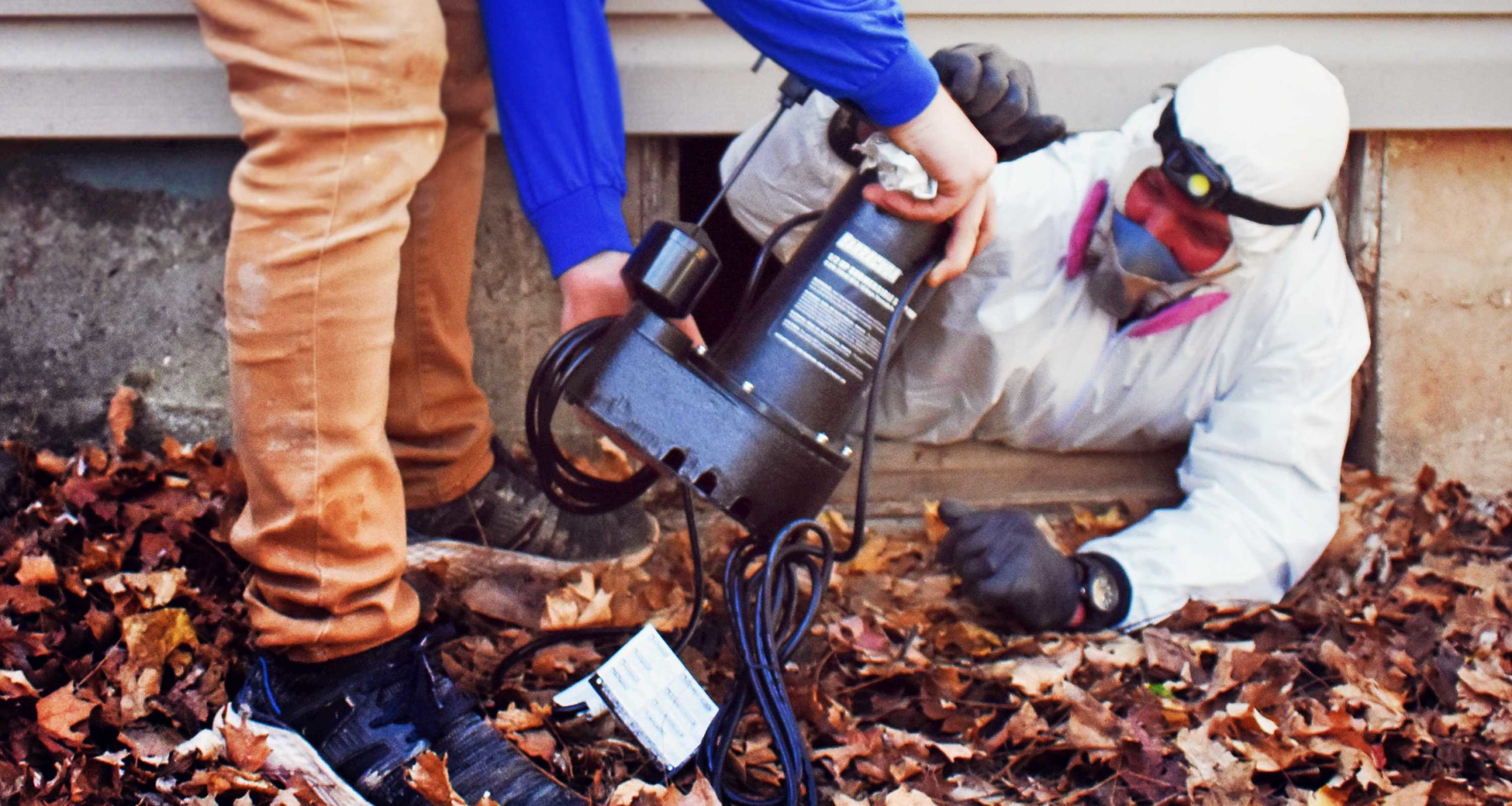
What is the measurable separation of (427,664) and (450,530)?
0.56 metres

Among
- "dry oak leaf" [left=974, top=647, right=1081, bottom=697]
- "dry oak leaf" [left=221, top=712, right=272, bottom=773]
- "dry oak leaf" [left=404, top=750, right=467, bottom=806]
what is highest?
"dry oak leaf" [left=221, top=712, right=272, bottom=773]

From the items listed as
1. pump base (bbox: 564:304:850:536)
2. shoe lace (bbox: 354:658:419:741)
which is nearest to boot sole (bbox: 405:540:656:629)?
shoe lace (bbox: 354:658:419:741)

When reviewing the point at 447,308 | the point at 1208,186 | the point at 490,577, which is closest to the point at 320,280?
the point at 447,308

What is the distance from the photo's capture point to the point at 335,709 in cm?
179

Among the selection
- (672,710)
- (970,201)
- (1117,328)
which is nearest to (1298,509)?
(1117,328)

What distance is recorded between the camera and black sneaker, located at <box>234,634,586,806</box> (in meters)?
1.74

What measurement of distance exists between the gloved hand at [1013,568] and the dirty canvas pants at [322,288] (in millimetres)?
1238

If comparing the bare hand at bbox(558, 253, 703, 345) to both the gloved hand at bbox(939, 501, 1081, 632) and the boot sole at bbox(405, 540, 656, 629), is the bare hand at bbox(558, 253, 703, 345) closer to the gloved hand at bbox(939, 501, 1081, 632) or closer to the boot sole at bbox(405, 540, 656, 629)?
the boot sole at bbox(405, 540, 656, 629)

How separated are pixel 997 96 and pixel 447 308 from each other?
3.79 feet

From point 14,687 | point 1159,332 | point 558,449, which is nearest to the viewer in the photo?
point 14,687

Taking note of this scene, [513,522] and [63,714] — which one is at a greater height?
[63,714]

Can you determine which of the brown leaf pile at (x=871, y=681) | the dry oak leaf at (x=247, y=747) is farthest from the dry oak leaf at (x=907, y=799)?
the dry oak leaf at (x=247, y=747)

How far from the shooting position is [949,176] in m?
1.83

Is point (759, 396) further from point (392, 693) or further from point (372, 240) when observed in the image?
point (392, 693)
